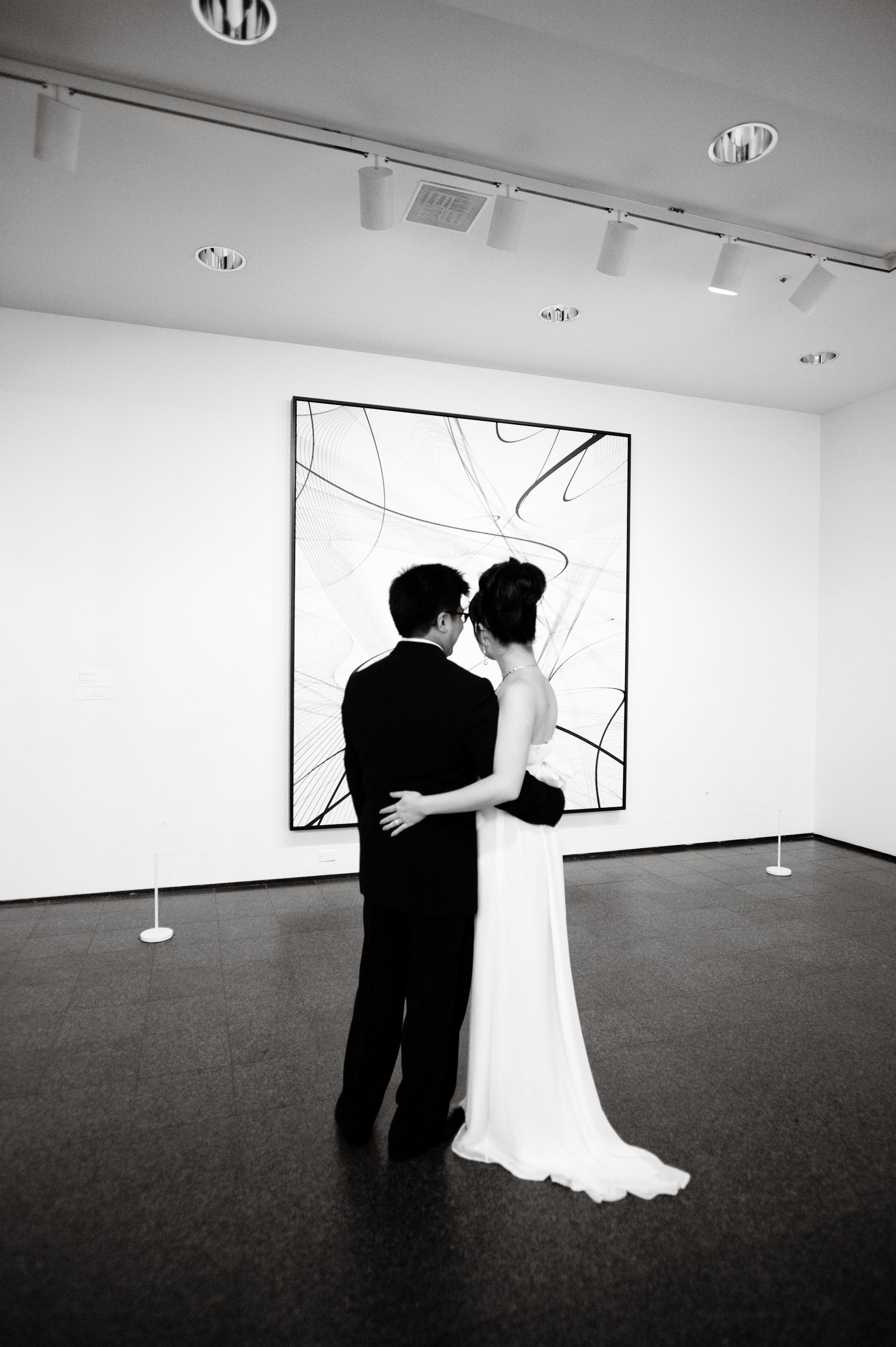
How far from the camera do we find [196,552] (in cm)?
448

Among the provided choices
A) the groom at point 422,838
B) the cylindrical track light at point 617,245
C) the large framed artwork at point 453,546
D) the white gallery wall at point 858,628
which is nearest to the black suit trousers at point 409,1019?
the groom at point 422,838

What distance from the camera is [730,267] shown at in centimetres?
332

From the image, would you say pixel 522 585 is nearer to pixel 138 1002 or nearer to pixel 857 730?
pixel 138 1002

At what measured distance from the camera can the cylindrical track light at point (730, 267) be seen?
3.27 meters

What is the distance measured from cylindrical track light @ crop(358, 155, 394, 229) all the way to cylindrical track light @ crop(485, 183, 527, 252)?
0.40 m

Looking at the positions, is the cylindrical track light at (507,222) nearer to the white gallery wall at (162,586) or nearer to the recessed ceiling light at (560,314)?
the recessed ceiling light at (560,314)

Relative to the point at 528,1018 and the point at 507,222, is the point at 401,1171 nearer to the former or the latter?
the point at 528,1018

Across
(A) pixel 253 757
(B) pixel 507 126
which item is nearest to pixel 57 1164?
(A) pixel 253 757

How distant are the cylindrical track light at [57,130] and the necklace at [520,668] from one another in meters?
2.22

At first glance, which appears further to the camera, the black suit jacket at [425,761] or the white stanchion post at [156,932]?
the white stanchion post at [156,932]

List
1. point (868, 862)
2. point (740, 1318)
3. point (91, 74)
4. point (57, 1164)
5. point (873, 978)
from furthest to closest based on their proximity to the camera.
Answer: point (868, 862) < point (873, 978) < point (91, 74) < point (57, 1164) < point (740, 1318)

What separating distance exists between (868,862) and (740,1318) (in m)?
4.28

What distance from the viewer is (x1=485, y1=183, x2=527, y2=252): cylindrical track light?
2.94m

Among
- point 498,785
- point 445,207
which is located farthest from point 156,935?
point 445,207
